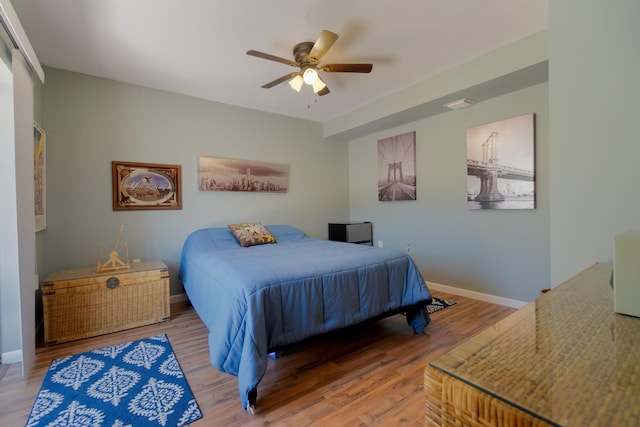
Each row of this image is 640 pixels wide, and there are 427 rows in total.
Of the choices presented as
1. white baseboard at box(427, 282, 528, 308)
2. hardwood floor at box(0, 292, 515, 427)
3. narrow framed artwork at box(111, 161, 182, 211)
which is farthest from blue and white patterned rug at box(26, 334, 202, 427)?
white baseboard at box(427, 282, 528, 308)

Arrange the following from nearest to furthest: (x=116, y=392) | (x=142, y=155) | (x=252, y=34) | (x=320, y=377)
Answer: (x=116, y=392)
(x=320, y=377)
(x=252, y=34)
(x=142, y=155)

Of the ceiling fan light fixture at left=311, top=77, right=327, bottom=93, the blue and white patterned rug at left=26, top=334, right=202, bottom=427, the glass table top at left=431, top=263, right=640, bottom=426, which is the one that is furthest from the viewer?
the ceiling fan light fixture at left=311, top=77, right=327, bottom=93

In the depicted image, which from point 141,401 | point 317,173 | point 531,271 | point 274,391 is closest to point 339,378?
point 274,391

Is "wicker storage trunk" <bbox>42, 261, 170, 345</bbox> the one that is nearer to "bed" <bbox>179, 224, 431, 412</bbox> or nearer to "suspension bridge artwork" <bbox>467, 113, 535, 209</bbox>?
"bed" <bbox>179, 224, 431, 412</bbox>

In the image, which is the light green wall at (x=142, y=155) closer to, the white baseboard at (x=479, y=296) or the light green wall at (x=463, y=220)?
the light green wall at (x=463, y=220)

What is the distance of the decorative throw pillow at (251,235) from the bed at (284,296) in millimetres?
435

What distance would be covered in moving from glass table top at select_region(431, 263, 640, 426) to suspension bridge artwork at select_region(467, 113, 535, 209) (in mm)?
2730


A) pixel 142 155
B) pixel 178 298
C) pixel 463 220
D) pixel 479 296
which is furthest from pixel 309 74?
pixel 479 296

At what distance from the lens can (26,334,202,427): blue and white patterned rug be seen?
5.06ft

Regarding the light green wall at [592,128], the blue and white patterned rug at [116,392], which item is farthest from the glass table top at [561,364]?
the blue and white patterned rug at [116,392]

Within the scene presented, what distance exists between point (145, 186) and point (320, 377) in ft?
9.23

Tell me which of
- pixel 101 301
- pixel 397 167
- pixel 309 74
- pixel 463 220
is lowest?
pixel 101 301

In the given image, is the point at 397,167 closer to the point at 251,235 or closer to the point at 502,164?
the point at 502,164

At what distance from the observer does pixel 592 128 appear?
47.9 inches
